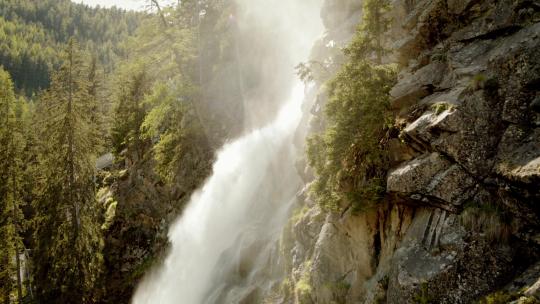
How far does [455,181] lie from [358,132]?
3.14 m

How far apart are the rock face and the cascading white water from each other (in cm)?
448

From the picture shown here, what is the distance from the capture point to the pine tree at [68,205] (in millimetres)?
22031

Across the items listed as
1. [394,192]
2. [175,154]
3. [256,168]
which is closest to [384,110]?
[394,192]

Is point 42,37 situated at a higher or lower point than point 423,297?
higher

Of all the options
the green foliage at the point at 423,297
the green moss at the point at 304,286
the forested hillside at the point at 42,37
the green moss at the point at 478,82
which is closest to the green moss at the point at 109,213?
the green moss at the point at 304,286

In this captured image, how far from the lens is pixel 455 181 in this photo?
9398 millimetres

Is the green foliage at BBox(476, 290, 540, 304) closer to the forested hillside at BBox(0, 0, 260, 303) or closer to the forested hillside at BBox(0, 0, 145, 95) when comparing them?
the forested hillside at BBox(0, 0, 260, 303)

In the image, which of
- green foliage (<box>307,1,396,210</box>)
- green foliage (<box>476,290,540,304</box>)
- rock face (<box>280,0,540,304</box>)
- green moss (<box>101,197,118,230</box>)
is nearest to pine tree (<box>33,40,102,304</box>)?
green moss (<box>101,197,118,230</box>)

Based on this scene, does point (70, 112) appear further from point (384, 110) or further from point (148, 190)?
point (384, 110)

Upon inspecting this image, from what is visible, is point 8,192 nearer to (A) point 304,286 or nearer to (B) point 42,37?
(A) point 304,286

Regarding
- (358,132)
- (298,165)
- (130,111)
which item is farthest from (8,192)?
(358,132)

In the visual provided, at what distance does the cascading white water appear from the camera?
17.4 metres

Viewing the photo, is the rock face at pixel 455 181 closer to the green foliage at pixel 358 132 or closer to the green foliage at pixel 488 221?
the green foliage at pixel 488 221

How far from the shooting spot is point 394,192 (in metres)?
10.4
